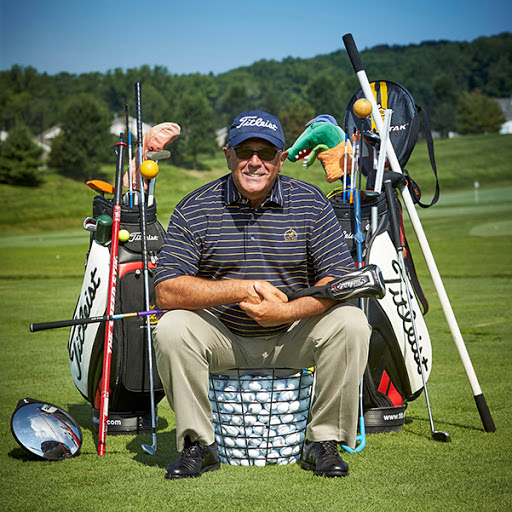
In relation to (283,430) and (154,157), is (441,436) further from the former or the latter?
(154,157)

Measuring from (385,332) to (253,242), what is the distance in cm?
96

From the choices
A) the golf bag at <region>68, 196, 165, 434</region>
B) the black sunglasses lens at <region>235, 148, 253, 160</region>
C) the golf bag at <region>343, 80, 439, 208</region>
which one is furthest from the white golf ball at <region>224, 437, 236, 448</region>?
the golf bag at <region>343, 80, 439, 208</region>

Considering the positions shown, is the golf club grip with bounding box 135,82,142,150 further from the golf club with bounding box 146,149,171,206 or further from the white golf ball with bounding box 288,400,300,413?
the white golf ball with bounding box 288,400,300,413

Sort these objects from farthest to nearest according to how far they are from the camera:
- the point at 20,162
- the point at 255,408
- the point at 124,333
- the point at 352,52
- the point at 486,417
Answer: the point at 20,162, the point at 352,52, the point at 124,333, the point at 486,417, the point at 255,408

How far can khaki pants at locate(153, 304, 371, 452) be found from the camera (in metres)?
3.07

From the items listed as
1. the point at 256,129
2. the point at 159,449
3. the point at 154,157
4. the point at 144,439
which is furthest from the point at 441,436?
the point at 154,157

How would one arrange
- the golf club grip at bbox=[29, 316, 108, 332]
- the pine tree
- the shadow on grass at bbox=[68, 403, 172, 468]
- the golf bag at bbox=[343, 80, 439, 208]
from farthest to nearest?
the pine tree → the golf bag at bbox=[343, 80, 439, 208] → the shadow on grass at bbox=[68, 403, 172, 468] → the golf club grip at bbox=[29, 316, 108, 332]

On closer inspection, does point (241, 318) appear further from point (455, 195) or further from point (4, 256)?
point (455, 195)

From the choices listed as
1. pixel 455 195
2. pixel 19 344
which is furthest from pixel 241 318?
pixel 455 195

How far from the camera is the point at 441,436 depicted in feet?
11.7

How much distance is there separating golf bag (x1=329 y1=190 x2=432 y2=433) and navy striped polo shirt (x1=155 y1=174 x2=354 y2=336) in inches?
19.5

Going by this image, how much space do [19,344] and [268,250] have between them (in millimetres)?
3826

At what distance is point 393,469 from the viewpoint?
312 cm

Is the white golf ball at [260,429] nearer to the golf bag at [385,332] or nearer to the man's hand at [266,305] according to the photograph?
the man's hand at [266,305]
